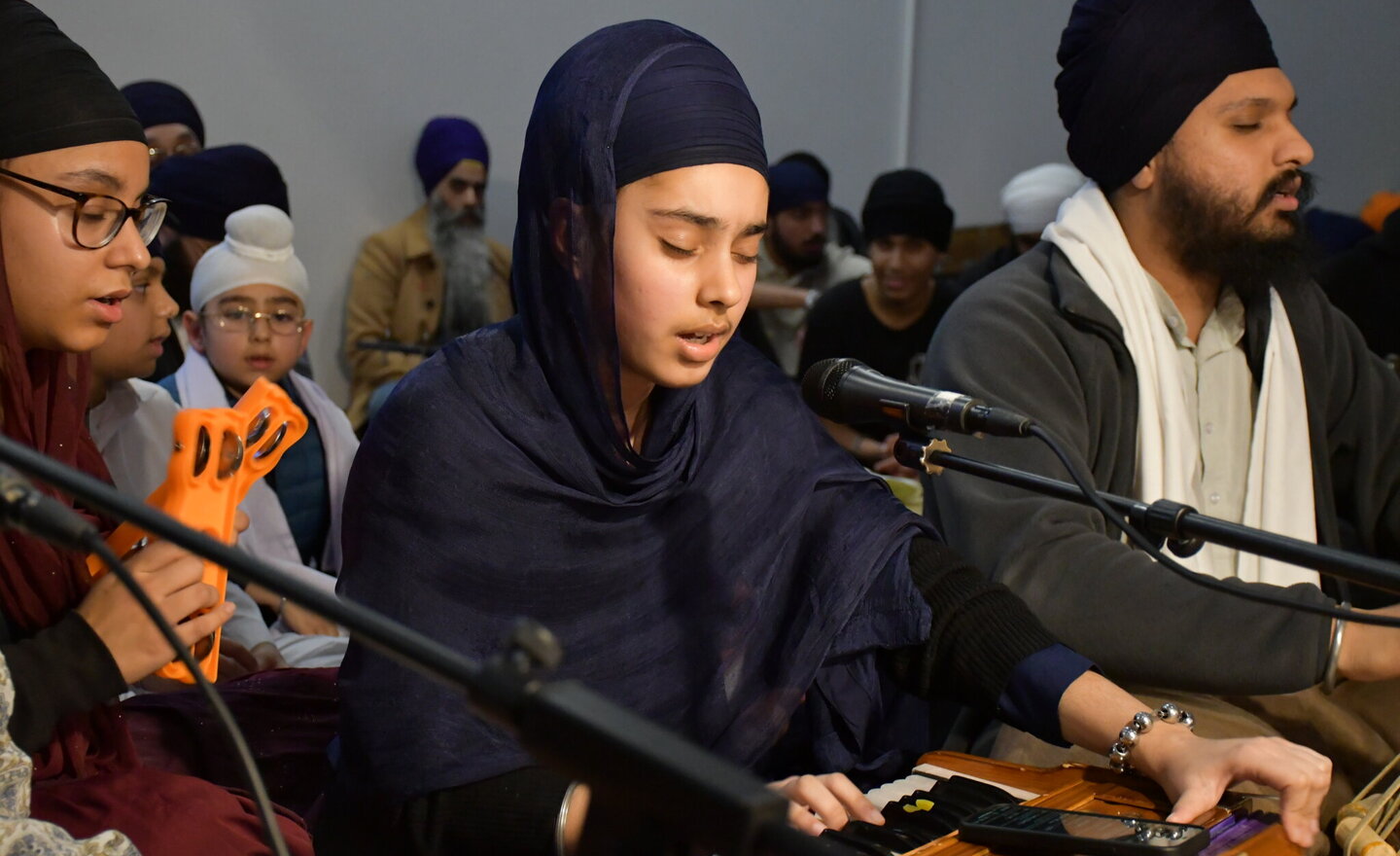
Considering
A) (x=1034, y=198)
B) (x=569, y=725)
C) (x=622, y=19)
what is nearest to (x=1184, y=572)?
(x=569, y=725)

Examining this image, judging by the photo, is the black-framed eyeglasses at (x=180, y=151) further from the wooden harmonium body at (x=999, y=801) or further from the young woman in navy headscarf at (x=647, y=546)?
the wooden harmonium body at (x=999, y=801)

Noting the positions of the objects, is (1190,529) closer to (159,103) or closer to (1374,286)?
(1374,286)

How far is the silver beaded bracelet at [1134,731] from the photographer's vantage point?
1.79 metres

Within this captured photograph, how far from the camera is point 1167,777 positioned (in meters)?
1.70

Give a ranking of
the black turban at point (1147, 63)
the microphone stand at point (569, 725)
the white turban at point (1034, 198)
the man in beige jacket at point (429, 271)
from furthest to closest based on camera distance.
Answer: the white turban at point (1034, 198) < the man in beige jacket at point (429, 271) < the black turban at point (1147, 63) < the microphone stand at point (569, 725)

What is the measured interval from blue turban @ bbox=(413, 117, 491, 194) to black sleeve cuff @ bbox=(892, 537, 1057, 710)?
4.54 metres

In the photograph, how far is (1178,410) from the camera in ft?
8.75

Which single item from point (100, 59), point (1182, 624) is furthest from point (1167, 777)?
point (100, 59)

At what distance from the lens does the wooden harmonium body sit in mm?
1560

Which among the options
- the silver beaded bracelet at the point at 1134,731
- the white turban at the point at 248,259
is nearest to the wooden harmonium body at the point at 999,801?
the silver beaded bracelet at the point at 1134,731

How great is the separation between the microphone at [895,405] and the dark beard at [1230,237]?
1327 millimetres

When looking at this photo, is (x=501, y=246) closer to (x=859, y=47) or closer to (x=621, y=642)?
(x=859, y=47)

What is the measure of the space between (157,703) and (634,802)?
166 centimetres

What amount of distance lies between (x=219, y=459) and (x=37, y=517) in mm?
787
